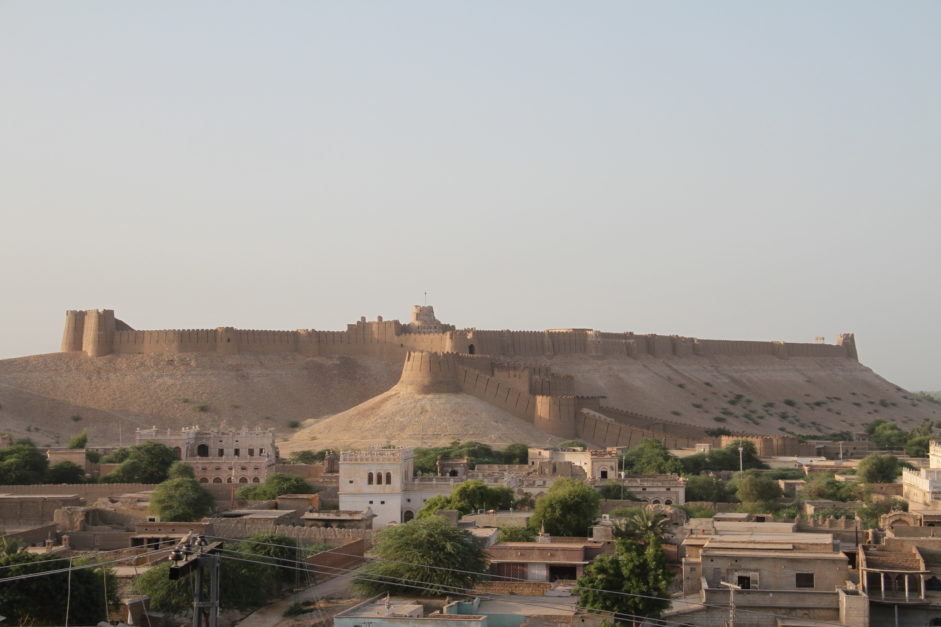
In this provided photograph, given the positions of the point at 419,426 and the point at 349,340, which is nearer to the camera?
the point at 419,426

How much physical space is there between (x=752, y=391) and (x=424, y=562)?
212 ft

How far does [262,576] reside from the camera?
85.0ft

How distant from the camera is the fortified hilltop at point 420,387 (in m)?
62.0

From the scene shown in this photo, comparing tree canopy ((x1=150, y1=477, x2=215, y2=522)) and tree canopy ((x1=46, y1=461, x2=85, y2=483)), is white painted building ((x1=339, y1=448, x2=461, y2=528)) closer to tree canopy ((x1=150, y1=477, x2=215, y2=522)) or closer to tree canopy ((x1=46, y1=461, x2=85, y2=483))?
tree canopy ((x1=150, y1=477, x2=215, y2=522))

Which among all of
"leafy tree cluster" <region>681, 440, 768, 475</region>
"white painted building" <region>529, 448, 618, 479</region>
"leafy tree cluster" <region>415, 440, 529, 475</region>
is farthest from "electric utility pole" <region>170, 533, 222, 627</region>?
"leafy tree cluster" <region>681, 440, 768, 475</region>

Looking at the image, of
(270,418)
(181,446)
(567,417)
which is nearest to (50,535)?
(181,446)

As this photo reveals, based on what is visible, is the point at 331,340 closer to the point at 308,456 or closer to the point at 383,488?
the point at 308,456

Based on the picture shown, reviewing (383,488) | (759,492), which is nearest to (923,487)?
(759,492)

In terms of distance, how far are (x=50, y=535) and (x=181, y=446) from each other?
65.9ft

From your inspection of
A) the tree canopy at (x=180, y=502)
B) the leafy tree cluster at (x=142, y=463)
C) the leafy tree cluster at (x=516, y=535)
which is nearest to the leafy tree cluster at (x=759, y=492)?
the leafy tree cluster at (x=516, y=535)

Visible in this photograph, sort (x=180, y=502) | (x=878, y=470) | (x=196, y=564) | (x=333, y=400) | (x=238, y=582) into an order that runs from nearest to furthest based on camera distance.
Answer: (x=196, y=564), (x=238, y=582), (x=180, y=502), (x=878, y=470), (x=333, y=400)

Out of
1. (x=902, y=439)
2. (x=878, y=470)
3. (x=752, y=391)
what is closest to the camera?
(x=878, y=470)

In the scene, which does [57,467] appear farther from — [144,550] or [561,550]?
[561,550]

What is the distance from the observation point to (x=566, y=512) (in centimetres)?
3319
